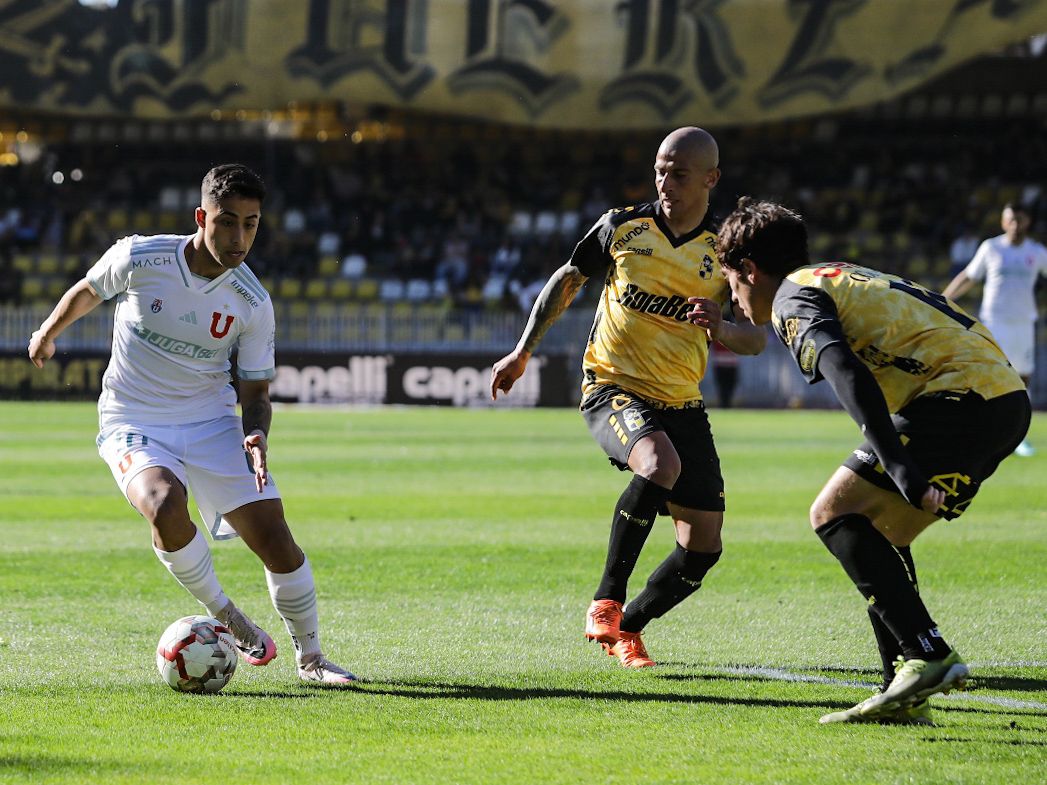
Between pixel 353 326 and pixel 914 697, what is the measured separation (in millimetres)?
24293

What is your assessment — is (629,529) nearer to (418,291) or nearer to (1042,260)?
(1042,260)

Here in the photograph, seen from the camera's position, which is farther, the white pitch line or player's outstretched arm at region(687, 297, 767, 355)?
player's outstretched arm at region(687, 297, 767, 355)

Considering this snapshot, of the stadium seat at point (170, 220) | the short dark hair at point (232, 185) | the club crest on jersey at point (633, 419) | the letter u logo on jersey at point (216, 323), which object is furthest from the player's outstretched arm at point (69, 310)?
the stadium seat at point (170, 220)

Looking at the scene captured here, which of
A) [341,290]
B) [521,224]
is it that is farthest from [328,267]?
[521,224]

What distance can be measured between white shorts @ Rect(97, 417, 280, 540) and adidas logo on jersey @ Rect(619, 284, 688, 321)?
5.81ft

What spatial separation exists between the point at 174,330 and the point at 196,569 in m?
0.96

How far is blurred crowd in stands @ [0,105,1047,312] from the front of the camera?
35031mm

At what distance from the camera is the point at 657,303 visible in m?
6.87

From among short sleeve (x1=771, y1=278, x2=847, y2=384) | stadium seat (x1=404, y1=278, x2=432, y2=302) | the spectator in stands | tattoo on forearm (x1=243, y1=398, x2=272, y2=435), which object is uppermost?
short sleeve (x1=771, y1=278, x2=847, y2=384)

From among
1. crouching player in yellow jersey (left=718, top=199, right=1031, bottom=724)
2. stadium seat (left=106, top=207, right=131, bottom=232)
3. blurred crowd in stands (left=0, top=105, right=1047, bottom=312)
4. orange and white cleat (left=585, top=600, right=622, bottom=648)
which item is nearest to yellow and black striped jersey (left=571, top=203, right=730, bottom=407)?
orange and white cleat (left=585, top=600, right=622, bottom=648)

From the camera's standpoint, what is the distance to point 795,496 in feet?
44.4

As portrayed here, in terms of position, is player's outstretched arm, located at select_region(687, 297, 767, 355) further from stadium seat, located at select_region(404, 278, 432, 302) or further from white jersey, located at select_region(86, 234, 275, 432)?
stadium seat, located at select_region(404, 278, 432, 302)

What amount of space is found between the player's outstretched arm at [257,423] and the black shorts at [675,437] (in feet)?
4.80

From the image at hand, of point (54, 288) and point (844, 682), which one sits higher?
point (844, 682)
